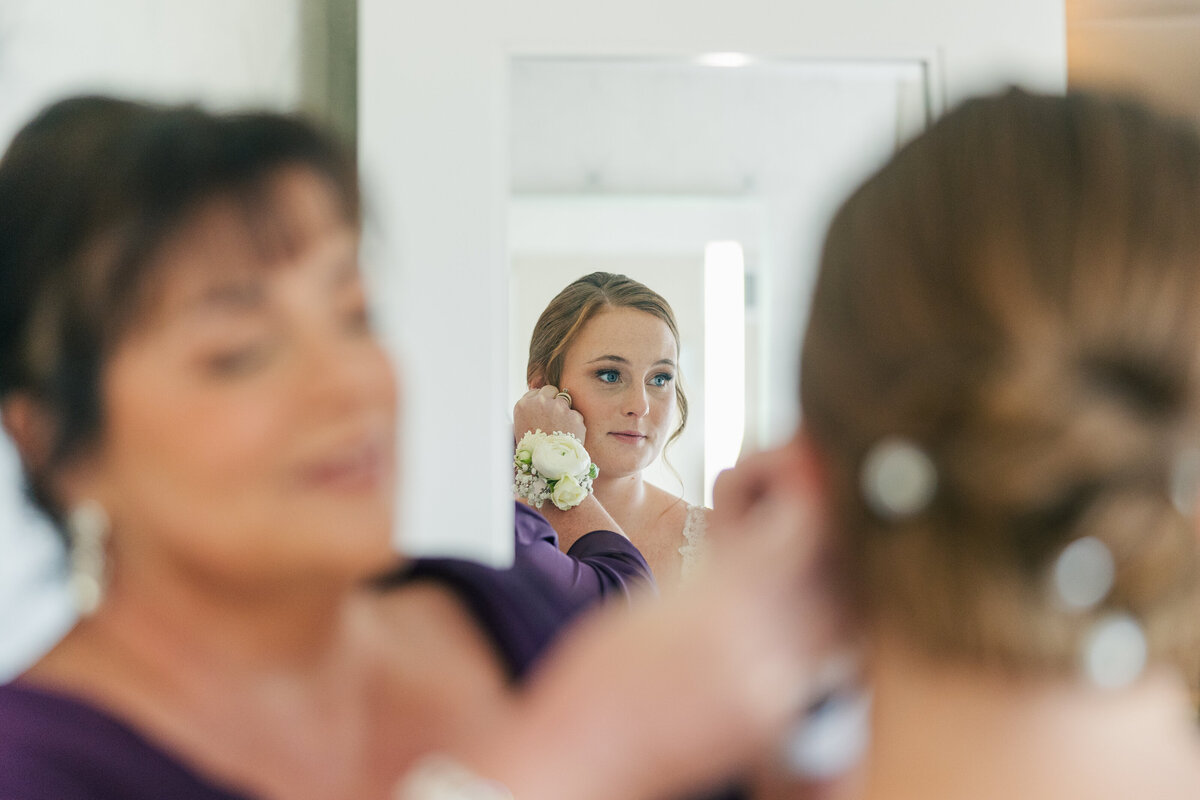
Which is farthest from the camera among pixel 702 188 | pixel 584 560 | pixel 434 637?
pixel 702 188

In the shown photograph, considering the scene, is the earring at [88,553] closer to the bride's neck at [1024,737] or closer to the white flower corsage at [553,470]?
the bride's neck at [1024,737]

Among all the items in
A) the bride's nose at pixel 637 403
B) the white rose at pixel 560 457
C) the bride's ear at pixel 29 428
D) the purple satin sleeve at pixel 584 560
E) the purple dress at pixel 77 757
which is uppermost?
the bride's nose at pixel 637 403

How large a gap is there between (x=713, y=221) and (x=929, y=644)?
737 millimetres

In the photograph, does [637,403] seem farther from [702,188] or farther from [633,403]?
[702,188]

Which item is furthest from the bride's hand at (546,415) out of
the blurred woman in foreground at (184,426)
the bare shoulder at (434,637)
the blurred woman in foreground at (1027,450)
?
the blurred woman in foreground at (1027,450)

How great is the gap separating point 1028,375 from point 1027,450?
26 mm

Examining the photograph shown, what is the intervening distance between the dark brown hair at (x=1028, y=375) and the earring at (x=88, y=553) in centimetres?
37

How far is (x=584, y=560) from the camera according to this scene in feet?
3.07

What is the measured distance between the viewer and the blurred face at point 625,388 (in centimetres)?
99

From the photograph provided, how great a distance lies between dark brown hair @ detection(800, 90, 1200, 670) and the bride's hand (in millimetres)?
633

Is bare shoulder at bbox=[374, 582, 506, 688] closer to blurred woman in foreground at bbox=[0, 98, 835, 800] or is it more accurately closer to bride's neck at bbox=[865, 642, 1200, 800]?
blurred woman in foreground at bbox=[0, 98, 835, 800]

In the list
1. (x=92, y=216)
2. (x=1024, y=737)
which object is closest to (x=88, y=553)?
(x=92, y=216)

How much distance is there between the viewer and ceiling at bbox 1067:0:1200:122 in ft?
3.90

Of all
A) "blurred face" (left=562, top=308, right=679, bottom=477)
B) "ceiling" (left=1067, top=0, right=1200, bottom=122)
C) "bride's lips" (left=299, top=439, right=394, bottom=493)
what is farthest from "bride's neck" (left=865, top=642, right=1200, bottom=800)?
"ceiling" (left=1067, top=0, right=1200, bottom=122)
